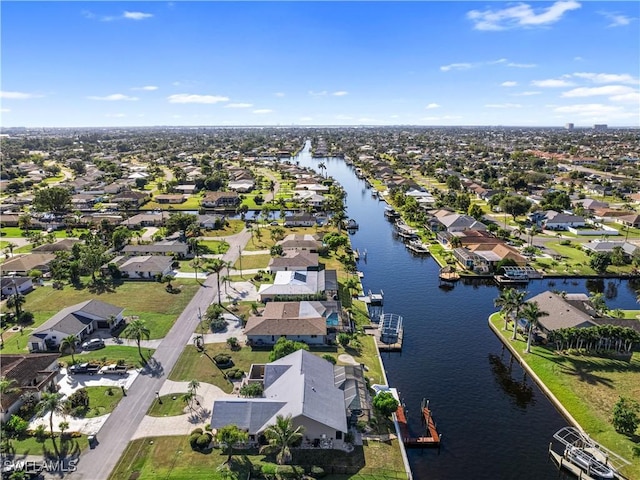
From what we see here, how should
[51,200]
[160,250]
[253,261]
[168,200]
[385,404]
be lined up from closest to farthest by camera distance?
1. [385,404]
2. [253,261]
3. [160,250]
4. [51,200]
5. [168,200]

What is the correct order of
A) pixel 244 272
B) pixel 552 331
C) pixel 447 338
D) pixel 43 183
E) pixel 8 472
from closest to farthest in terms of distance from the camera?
pixel 8 472 → pixel 552 331 → pixel 447 338 → pixel 244 272 → pixel 43 183

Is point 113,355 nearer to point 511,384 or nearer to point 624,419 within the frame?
point 511,384

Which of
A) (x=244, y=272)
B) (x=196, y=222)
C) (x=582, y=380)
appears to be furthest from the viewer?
(x=196, y=222)

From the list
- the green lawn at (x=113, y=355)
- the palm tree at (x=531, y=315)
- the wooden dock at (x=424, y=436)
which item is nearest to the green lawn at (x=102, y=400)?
the green lawn at (x=113, y=355)

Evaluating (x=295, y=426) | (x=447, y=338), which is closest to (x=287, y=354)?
(x=295, y=426)

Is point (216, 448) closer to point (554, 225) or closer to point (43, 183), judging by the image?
point (554, 225)

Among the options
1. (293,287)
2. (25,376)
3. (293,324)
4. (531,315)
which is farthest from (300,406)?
(293,287)

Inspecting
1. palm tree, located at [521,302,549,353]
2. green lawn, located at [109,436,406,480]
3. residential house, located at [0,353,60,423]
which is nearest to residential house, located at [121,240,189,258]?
residential house, located at [0,353,60,423]
